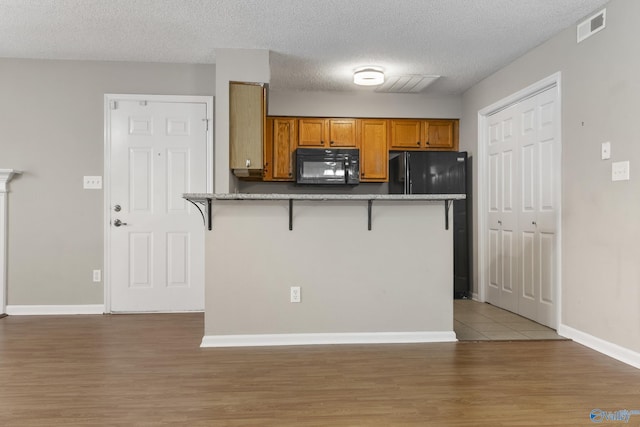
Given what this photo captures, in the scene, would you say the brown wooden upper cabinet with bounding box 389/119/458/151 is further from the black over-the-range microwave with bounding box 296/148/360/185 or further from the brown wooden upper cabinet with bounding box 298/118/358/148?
the black over-the-range microwave with bounding box 296/148/360/185

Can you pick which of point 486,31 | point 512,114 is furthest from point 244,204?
point 512,114

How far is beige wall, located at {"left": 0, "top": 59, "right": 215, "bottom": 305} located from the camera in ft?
13.7

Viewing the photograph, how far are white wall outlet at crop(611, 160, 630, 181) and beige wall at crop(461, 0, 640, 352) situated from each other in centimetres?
4

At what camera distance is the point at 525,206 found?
402cm

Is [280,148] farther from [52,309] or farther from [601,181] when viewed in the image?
[601,181]

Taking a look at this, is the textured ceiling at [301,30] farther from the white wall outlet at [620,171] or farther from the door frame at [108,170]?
the white wall outlet at [620,171]

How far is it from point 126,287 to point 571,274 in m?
3.89

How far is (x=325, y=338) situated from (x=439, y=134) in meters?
3.41

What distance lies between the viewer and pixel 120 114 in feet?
13.9

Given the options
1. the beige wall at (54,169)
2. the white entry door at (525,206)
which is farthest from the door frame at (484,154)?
the beige wall at (54,169)

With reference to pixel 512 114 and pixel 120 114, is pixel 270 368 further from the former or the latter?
pixel 512 114

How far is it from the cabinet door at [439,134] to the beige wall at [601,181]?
188cm
